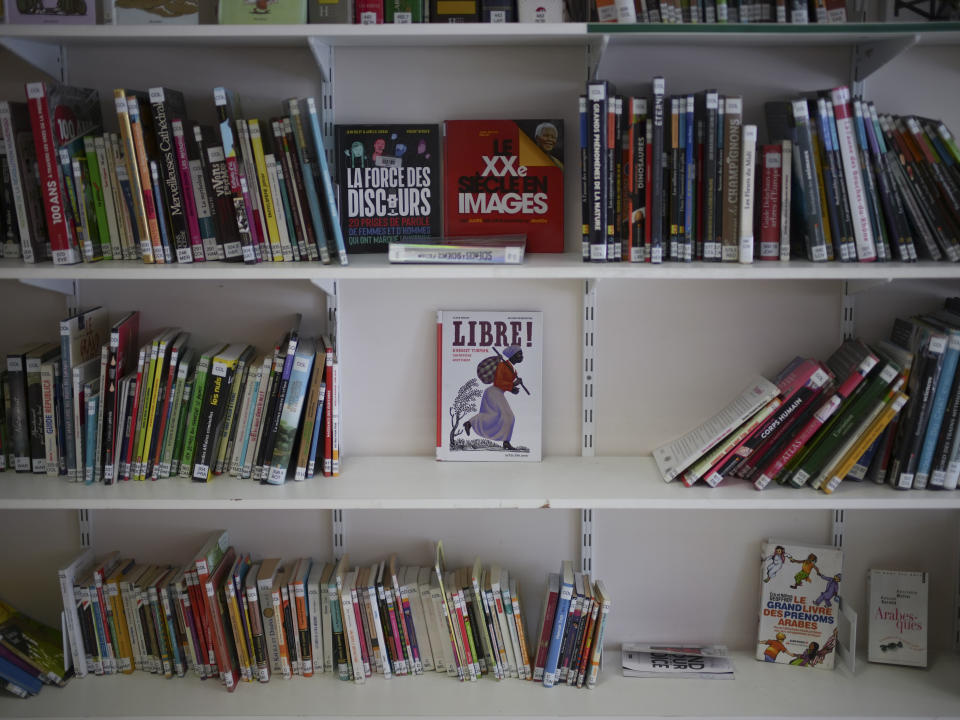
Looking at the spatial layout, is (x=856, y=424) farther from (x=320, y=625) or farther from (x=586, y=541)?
(x=320, y=625)

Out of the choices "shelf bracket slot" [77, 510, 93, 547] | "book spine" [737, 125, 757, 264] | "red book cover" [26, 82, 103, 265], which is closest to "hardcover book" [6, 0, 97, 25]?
"red book cover" [26, 82, 103, 265]

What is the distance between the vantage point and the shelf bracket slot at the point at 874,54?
185 centimetres

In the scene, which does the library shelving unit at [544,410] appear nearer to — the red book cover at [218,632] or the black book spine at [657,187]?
the red book cover at [218,632]

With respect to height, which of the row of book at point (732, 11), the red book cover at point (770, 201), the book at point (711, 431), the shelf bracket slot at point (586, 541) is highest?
the row of book at point (732, 11)

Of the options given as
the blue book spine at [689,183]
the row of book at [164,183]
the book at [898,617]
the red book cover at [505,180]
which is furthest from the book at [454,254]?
the book at [898,617]

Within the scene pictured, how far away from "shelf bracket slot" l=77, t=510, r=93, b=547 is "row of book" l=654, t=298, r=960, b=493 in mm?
1406

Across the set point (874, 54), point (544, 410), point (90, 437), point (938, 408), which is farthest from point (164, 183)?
point (938, 408)

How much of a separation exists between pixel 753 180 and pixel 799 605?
1.05 m

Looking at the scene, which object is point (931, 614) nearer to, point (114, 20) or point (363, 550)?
point (363, 550)

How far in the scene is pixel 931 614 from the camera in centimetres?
225

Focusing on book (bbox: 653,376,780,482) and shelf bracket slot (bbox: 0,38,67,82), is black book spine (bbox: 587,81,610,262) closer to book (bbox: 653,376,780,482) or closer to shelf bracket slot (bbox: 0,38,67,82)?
book (bbox: 653,376,780,482)

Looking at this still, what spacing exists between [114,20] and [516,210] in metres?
0.95

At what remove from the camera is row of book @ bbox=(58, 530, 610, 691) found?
208 centimetres

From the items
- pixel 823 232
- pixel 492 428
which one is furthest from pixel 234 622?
pixel 823 232
